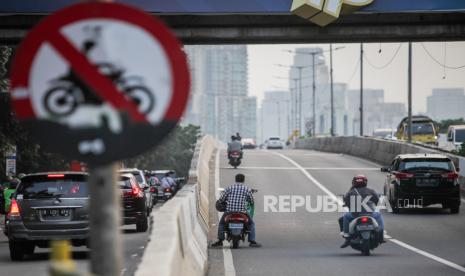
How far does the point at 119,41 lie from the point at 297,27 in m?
24.1

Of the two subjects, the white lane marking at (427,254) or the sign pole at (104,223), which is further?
the white lane marking at (427,254)

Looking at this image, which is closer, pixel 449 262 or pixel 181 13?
pixel 449 262

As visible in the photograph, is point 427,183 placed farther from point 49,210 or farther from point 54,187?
point 49,210

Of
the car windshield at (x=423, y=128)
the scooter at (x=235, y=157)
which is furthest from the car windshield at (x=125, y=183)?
the car windshield at (x=423, y=128)

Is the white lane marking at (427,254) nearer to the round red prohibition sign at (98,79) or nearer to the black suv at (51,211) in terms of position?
the black suv at (51,211)

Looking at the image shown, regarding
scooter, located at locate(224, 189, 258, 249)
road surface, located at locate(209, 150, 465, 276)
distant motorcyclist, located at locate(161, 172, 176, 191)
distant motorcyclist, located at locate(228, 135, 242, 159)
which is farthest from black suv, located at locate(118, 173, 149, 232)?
distant motorcyclist, located at locate(228, 135, 242, 159)

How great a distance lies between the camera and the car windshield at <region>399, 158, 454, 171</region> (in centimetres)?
3231

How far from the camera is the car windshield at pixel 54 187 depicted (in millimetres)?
19875

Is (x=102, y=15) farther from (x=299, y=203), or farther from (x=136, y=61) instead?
(x=299, y=203)

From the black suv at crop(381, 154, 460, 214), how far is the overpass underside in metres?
4.08

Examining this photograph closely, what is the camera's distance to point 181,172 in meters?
153

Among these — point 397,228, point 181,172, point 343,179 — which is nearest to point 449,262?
point 397,228

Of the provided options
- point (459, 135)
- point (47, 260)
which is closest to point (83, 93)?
point (47, 260)

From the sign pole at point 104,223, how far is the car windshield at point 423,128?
7197cm
